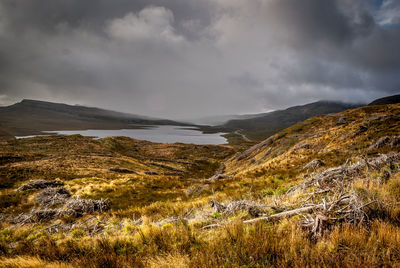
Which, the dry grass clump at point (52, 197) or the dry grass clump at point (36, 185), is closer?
the dry grass clump at point (52, 197)

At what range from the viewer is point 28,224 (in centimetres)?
755

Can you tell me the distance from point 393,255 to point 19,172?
114 ft

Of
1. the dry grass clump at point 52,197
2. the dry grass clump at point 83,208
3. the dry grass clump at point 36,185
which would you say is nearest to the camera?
the dry grass clump at point 83,208

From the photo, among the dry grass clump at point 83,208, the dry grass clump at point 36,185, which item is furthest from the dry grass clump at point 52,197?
the dry grass clump at point 83,208

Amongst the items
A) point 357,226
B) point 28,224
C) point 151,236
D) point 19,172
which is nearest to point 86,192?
point 28,224

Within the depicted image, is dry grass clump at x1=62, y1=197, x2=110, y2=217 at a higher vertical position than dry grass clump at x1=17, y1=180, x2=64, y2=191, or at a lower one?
higher

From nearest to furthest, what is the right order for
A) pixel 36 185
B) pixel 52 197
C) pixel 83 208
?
pixel 83 208, pixel 52 197, pixel 36 185

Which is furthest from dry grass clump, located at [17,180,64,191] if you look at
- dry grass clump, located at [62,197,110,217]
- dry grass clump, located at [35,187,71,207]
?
dry grass clump, located at [62,197,110,217]

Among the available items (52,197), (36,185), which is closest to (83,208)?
(52,197)

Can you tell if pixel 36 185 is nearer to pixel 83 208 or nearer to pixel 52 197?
pixel 52 197

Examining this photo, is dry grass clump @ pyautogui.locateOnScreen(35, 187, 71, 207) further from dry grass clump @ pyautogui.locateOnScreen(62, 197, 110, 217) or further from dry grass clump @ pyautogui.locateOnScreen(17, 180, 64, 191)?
dry grass clump @ pyautogui.locateOnScreen(62, 197, 110, 217)

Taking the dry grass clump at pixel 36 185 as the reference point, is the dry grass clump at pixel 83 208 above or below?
above

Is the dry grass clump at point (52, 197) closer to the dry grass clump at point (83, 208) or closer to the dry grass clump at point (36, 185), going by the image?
the dry grass clump at point (36, 185)

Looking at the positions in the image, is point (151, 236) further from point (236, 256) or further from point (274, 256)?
point (274, 256)
